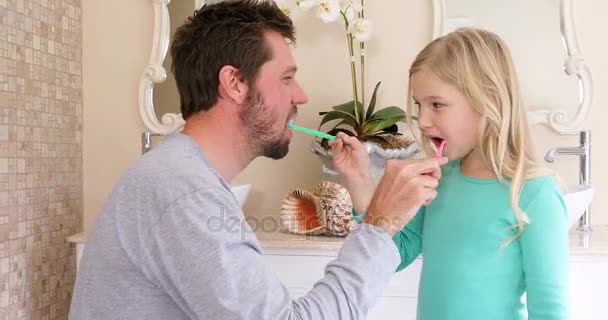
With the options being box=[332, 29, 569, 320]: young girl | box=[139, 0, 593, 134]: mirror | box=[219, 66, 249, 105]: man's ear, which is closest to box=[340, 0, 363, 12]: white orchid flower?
box=[139, 0, 593, 134]: mirror

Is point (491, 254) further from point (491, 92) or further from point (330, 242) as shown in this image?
point (330, 242)

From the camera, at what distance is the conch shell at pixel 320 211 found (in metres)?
1.69

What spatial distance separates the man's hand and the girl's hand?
240 mm

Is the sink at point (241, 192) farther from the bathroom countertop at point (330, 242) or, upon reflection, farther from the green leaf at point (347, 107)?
the green leaf at point (347, 107)

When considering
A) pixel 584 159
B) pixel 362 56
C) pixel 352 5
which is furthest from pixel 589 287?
pixel 352 5

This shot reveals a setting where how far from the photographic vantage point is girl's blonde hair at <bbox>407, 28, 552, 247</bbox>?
1.15m

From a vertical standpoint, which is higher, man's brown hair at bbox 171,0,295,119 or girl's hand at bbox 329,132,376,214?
man's brown hair at bbox 171,0,295,119

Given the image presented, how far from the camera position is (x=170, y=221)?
83 centimetres

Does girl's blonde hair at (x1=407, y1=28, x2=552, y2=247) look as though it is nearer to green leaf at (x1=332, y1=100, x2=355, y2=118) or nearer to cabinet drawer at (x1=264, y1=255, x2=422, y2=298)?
cabinet drawer at (x1=264, y1=255, x2=422, y2=298)

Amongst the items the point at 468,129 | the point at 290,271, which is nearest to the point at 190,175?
the point at 468,129

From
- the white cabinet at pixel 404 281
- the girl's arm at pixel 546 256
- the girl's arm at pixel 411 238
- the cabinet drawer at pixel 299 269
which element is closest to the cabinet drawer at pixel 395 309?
the white cabinet at pixel 404 281

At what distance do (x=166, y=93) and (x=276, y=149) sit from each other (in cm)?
109

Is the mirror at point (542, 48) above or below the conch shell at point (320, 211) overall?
above

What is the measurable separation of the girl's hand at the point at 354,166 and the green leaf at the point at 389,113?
579 mm
